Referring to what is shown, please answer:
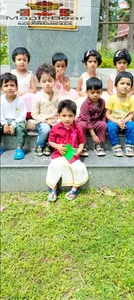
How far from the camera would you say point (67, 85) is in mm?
3775

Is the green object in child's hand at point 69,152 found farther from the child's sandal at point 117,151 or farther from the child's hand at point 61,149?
the child's sandal at point 117,151

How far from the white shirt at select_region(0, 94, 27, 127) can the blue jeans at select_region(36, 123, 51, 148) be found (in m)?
0.24

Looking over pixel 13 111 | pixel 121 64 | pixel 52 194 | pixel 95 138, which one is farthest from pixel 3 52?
pixel 52 194

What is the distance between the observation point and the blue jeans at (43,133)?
9.98ft

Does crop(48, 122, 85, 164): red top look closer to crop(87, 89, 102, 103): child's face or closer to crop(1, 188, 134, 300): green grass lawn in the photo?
crop(87, 89, 102, 103): child's face

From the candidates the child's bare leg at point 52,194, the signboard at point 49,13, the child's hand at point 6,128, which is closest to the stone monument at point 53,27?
the signboard at point 49,13

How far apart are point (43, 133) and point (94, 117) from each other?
1.94ft

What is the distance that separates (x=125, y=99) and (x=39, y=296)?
2185 millimetres

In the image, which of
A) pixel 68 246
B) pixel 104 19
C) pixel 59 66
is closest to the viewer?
pixel 68 246

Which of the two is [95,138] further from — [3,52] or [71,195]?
[3,52]

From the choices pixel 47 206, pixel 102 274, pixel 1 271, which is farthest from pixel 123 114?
pixel 1 271

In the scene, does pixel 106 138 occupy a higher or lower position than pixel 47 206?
higher

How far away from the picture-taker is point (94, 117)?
3.17 meters

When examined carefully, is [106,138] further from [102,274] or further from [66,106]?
[102,274]
